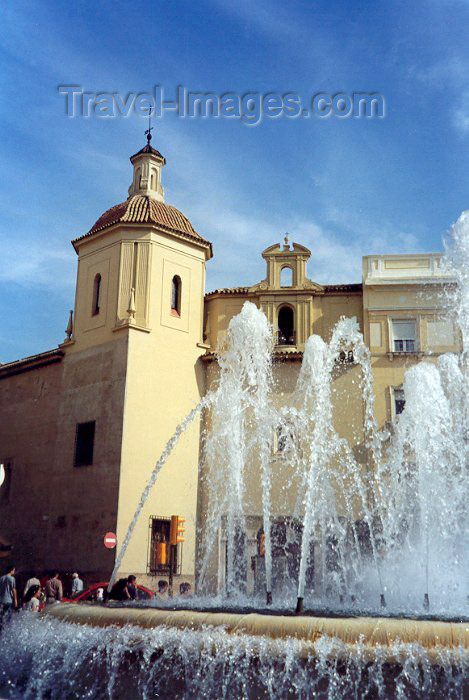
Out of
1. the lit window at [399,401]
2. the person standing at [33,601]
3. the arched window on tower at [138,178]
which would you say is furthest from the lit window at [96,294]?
the person standing at [33,601]

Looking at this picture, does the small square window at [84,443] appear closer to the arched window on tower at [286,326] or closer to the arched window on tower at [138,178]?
the arched window on tower at [286,326]

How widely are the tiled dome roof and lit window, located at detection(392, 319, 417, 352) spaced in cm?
679

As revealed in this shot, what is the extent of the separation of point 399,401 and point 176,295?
24.9 feet

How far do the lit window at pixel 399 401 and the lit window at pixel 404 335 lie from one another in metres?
1.34

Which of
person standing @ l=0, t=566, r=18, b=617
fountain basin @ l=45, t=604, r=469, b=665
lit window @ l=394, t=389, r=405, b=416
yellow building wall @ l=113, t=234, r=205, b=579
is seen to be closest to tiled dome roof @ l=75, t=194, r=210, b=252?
yellow building wall @ l=113, t=234, r=205, b=579

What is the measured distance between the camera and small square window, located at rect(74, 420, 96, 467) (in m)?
22.8

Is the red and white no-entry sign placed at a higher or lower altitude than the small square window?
lower

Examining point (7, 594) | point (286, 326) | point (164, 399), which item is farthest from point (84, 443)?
point (7, 594)

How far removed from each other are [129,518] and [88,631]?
12.7 m

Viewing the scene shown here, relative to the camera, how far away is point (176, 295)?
24516 mm

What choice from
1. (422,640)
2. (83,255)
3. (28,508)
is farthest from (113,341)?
(422,640)

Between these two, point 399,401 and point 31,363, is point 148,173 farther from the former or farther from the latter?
point 399,401

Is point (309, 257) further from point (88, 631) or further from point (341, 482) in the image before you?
point (88, 631)

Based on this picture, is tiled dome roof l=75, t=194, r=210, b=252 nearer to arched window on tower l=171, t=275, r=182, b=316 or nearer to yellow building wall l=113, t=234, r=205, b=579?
yellow building wall l=113, t=234, r=205, b=579
